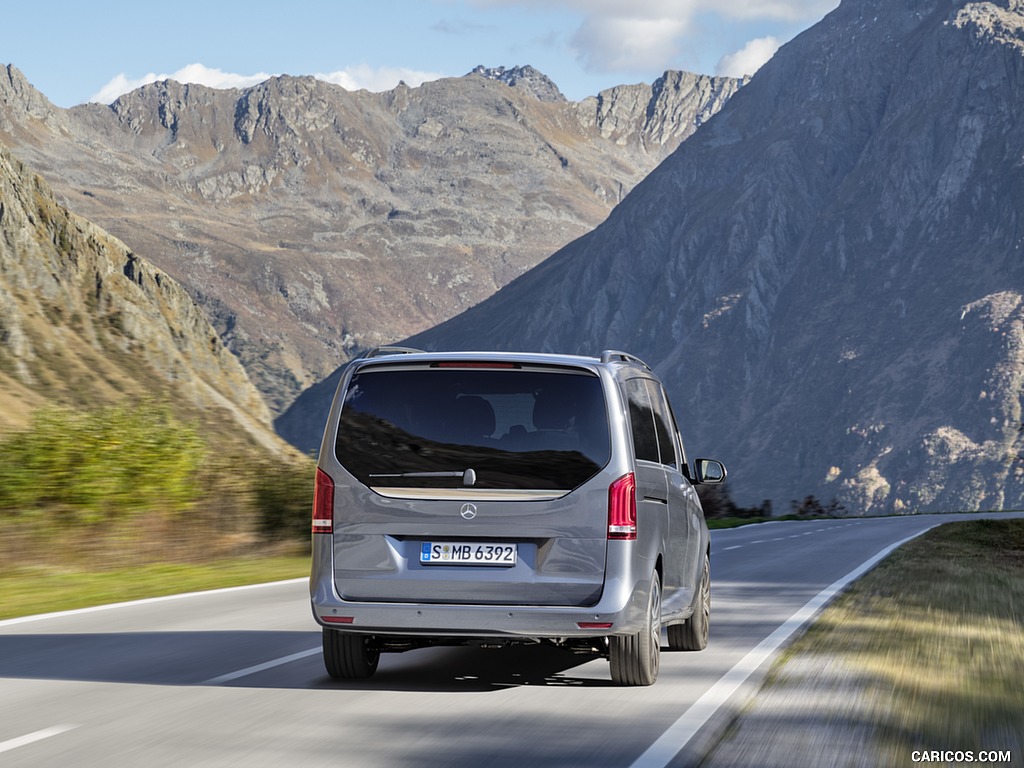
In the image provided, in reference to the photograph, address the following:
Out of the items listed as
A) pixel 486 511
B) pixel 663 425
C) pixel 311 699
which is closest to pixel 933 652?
pixel 663 425

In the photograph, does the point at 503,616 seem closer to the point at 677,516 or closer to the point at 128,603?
the point at 677,516

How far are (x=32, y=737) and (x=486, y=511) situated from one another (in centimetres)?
252

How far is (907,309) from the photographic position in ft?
555

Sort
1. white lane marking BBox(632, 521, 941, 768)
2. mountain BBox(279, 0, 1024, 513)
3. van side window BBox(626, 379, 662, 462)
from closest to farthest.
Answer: white lane marking BBox(632, 521, 941, 768) < van side window BBox(626, 379, 662, 462) < mountain BBox(279, 0, 1024, 513)

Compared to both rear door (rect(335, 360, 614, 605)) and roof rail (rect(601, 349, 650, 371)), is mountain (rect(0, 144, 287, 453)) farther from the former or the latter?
rear door (rect(335, 360, 614, 605))

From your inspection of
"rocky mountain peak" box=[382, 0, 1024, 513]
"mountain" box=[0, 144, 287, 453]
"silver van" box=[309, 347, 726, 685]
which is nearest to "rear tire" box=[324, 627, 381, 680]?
"silver van" box=[309, 347, 726, 685]

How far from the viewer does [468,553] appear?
24.0 feet

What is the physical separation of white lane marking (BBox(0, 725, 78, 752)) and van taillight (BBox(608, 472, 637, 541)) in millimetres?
2942

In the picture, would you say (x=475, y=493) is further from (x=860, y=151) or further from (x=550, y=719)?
(x=860, y=151)

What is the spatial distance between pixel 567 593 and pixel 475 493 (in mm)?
734

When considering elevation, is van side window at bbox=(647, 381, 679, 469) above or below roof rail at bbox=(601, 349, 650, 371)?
below

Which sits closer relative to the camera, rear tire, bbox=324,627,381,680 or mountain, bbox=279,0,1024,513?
rear tire, bbox=324,627,381,680

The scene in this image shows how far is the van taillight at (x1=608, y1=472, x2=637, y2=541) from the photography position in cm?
734

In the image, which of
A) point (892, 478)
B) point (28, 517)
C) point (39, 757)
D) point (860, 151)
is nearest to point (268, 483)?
point (28, 517)
